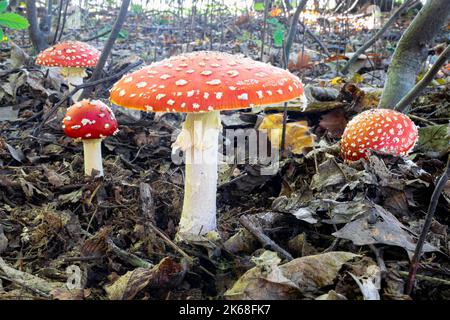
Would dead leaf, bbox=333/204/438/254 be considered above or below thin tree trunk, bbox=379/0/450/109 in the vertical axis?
below

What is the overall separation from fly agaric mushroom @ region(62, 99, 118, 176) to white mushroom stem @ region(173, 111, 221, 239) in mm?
974

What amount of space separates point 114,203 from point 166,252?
2.70ft

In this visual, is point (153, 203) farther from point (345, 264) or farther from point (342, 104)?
point (342, 104)

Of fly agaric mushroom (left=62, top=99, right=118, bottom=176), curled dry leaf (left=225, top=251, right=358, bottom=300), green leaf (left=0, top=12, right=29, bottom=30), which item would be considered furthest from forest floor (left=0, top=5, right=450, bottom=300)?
green leaf (left=0, top=12, right=29, bottom=30)

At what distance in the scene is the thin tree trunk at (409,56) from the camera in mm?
4254

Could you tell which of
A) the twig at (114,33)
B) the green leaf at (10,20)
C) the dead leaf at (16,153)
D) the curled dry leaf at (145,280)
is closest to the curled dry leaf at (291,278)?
the curled dry leaf at (145,280)

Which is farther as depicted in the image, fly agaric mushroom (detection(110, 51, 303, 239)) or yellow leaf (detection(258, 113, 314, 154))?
yellow leaf (detection(258, 113, 314, 154))

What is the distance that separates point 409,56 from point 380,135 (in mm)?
1346

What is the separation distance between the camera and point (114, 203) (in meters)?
3.58

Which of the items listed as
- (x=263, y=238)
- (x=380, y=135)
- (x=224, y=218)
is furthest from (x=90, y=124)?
(x=380, y=135)

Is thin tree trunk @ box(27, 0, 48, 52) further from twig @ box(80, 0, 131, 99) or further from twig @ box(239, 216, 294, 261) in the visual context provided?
twig @ box(239, 216, 294, 261)

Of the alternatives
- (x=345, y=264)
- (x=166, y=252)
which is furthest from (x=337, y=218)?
(x=166, y=252)

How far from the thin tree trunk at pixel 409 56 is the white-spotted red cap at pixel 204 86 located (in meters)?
2.10

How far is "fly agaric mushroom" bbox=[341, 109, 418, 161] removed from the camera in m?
3.64
